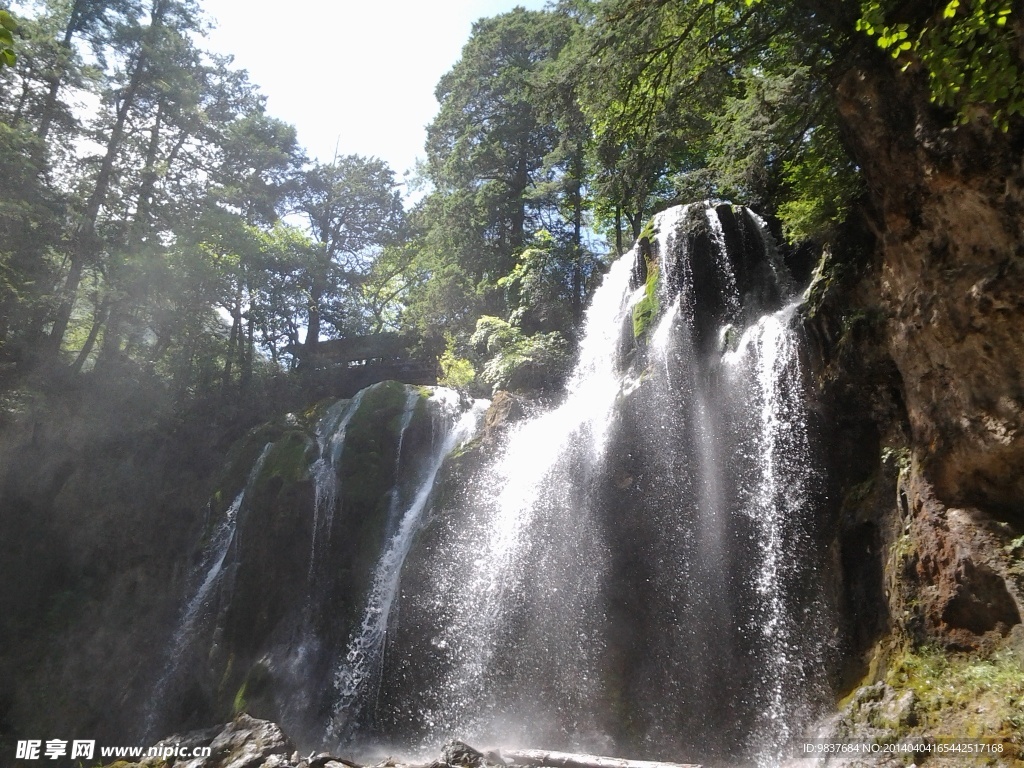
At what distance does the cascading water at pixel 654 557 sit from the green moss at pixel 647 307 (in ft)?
0.26

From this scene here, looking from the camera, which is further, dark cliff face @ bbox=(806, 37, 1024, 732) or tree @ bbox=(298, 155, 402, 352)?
tree @ bbox=(298, 155, 402, 352)

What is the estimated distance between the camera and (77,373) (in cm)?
1892

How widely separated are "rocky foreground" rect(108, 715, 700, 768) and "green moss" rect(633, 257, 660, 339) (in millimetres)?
8309

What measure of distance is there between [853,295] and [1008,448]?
363 cm

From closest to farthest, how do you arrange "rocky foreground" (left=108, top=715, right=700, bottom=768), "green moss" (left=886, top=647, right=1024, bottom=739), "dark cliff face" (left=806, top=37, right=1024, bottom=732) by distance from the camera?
"green moss" (left=886, top=647, right=1024, bottom=739) < "dark cliff face" (left=806, top=37, right=1024, bottom=732) < "rocky foreground" (left=108, top=715, right=700, bottom=768)

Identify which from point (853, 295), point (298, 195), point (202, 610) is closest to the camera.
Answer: point (853, 295)

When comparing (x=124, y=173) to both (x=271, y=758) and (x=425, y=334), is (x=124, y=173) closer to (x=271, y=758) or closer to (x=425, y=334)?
(x=425, y=334)

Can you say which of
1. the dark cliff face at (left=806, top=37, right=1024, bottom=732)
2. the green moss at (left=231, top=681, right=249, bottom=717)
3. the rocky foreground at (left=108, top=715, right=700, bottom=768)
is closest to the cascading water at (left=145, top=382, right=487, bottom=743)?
the green moss at (left=231, top=681, right=249, bottom=717)

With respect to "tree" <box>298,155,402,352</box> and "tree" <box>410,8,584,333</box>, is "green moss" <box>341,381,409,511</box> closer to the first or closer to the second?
"tree" <box>410,8,584,333</box>

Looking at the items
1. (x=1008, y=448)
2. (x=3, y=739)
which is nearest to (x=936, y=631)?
(x=1008, y=448)

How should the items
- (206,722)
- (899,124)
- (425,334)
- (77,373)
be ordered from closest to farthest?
Answer: 1. (899,124)
2. (206,722)
3. (77,373)
4. (425,334)

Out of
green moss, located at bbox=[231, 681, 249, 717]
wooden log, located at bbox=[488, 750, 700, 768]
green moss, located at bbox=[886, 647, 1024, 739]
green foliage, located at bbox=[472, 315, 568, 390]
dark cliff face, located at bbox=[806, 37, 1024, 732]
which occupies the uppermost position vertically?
green foliage, located at bbox=[472, 315, 568, 390]

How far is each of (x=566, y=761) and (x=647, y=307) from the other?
9.06 metres

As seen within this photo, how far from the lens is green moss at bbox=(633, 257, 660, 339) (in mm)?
13258
